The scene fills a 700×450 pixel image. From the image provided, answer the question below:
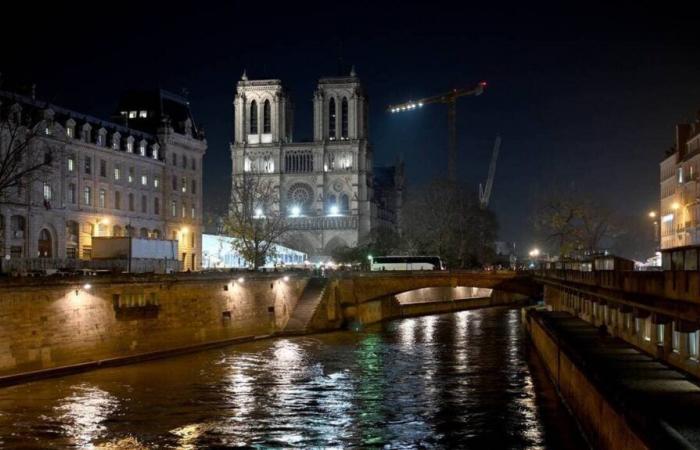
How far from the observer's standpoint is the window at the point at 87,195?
83938 millimetres

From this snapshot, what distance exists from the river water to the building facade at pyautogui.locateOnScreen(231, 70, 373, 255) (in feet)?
321

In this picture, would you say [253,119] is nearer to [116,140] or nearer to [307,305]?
[116,140]

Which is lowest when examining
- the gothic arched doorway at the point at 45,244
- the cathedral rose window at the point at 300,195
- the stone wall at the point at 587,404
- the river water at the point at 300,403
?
the river water at the point at 300,403

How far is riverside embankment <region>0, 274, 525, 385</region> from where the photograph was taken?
136ft

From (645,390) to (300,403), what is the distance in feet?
51.4

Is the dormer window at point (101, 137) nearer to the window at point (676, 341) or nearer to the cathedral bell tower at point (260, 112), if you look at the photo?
the window at point (676, 341)

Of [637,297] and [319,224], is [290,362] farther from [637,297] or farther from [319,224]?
[319,224]

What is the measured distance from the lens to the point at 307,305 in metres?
74.4

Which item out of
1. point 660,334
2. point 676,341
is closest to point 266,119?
point 660,334

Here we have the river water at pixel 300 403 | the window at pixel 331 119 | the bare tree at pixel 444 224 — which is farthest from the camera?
the window at pixel 331 119

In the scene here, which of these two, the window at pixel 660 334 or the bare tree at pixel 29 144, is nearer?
the window at pixel 660 334

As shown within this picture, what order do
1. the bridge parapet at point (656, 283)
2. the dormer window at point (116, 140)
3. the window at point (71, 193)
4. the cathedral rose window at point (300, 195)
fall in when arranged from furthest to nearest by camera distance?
1. the cathedral rose window at point (300, 195)
2. the dormer window at point (116, 140)
3. the window at point (71, 193)
4. the bridge parapet at point (656, 283)

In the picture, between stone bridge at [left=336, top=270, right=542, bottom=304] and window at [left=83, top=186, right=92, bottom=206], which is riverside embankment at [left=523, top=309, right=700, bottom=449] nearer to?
stone bridge at [left=336, top=270, right=542, bottom=304]

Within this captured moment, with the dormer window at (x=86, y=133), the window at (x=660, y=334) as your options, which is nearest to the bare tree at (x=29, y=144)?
the dormer window at (x=86, y=133)
